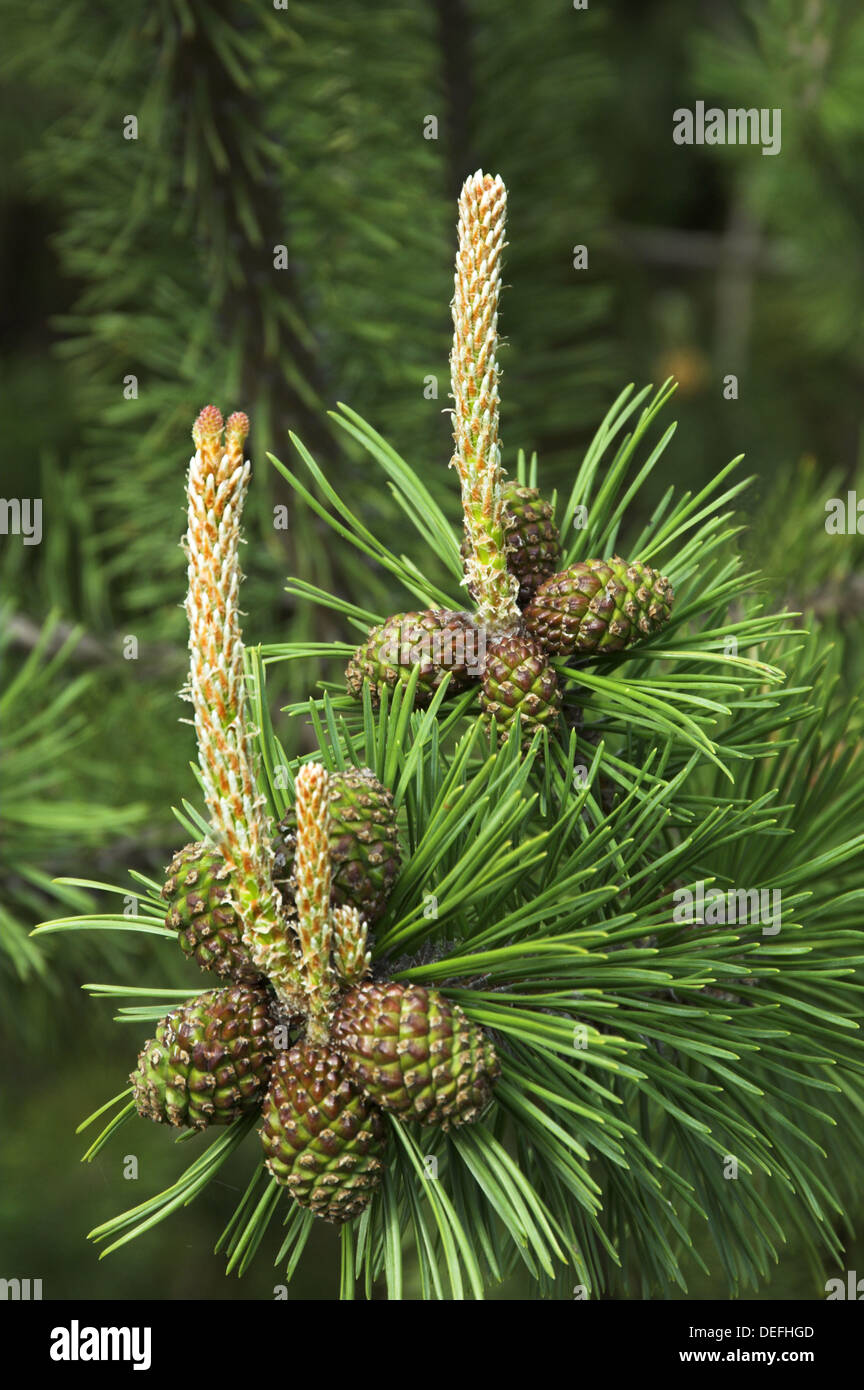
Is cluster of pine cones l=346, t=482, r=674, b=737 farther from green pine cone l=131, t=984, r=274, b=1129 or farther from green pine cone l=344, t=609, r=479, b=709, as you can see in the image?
green pine cone l=131, t=984, r=274, b=1129

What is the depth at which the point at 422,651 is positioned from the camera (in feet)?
1.66

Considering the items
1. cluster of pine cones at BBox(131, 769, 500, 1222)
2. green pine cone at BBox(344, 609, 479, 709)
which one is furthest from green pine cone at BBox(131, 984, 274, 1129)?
green pine cone at BBox(344, 609, 479, 709)

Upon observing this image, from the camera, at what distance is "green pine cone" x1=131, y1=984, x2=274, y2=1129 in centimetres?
44

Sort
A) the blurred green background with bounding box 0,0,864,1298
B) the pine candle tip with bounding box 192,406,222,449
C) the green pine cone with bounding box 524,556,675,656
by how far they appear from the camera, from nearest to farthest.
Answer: the pine candle tip with bounding box 192,406,222,449 → the green pine cone with bounding box 524,556,675,656 → the blurred green background with bounding box 0,0,864,1298

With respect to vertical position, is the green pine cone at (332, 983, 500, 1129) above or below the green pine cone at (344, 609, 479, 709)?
below

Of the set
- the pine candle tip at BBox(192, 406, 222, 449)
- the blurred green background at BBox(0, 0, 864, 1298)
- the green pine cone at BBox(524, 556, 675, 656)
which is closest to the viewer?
the pine candle tip at BBox(192, 406, 222, 449)

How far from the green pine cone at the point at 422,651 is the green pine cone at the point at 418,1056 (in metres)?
0.14

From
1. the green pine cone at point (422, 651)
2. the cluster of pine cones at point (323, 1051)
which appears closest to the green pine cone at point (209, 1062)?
the cluster of pine cones at point (323, 1051)

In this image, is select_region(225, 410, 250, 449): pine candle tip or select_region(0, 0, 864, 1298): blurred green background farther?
select_region(0, 0, 864, 1298): blurred green background

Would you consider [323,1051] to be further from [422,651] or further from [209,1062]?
[422,651]

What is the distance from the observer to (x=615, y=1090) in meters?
0.54

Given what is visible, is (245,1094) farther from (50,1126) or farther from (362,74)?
(50,1126)

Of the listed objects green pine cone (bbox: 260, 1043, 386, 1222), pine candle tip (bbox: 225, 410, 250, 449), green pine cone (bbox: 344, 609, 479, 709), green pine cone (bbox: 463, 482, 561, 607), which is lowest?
green pine cone (bbox: 260, 1043, 386, 1222)

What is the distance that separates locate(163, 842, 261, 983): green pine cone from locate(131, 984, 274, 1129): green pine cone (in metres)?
0.01
